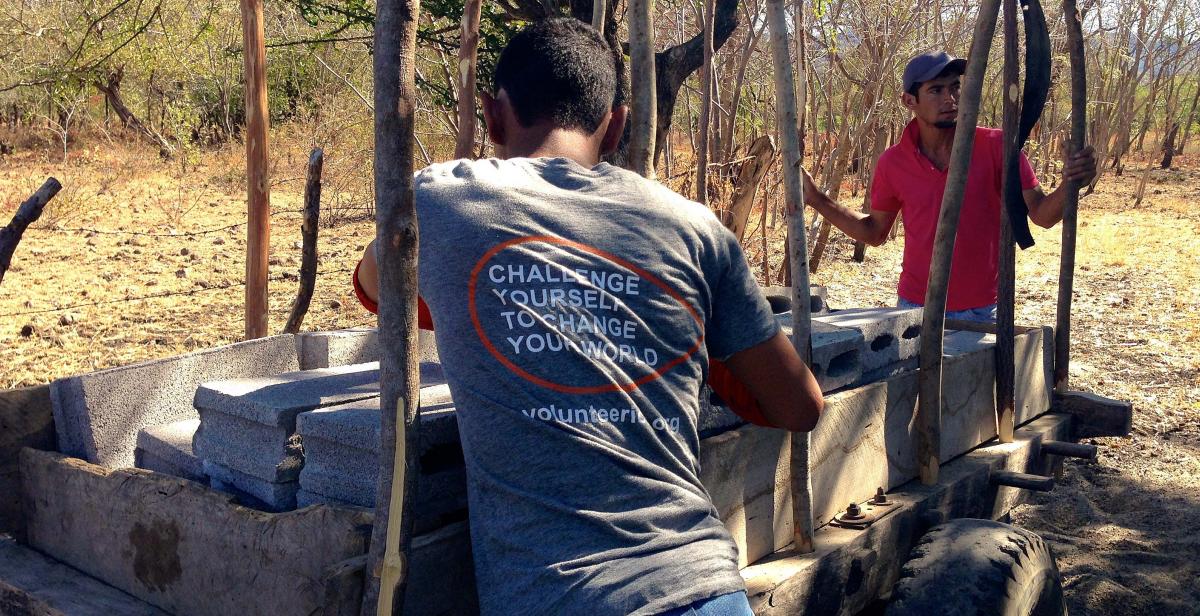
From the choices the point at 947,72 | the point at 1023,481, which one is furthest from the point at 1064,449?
the point at 947,72

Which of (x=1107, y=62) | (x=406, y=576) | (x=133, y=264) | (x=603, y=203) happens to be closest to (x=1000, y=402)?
(x=603, y=203)

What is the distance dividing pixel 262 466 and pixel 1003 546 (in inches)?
63.0

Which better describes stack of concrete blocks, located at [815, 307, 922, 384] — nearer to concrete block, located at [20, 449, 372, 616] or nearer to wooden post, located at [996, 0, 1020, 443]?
wooden post, located at [996, 0, 1020, 443]

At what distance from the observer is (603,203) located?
63.4 inches

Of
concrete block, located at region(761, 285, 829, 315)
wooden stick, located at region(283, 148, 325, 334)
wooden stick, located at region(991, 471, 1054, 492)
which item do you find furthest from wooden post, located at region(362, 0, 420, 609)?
wooden stick, located at region(283, 148, 325, 334)

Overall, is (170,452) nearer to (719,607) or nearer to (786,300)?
(719,607)

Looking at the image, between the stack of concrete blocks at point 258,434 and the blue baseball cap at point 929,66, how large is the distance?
2.51 metres

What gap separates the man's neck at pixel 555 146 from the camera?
1771 millimetres

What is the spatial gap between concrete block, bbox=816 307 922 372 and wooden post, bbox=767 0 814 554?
46 centimetres

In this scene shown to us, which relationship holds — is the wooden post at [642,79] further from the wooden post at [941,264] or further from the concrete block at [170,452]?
the concrete block at [170,452]

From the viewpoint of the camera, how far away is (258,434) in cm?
204

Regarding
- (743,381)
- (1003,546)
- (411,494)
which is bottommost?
(1003,546)

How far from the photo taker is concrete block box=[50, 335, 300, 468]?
2.40 meters

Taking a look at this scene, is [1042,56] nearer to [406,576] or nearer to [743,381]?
[743,381]
